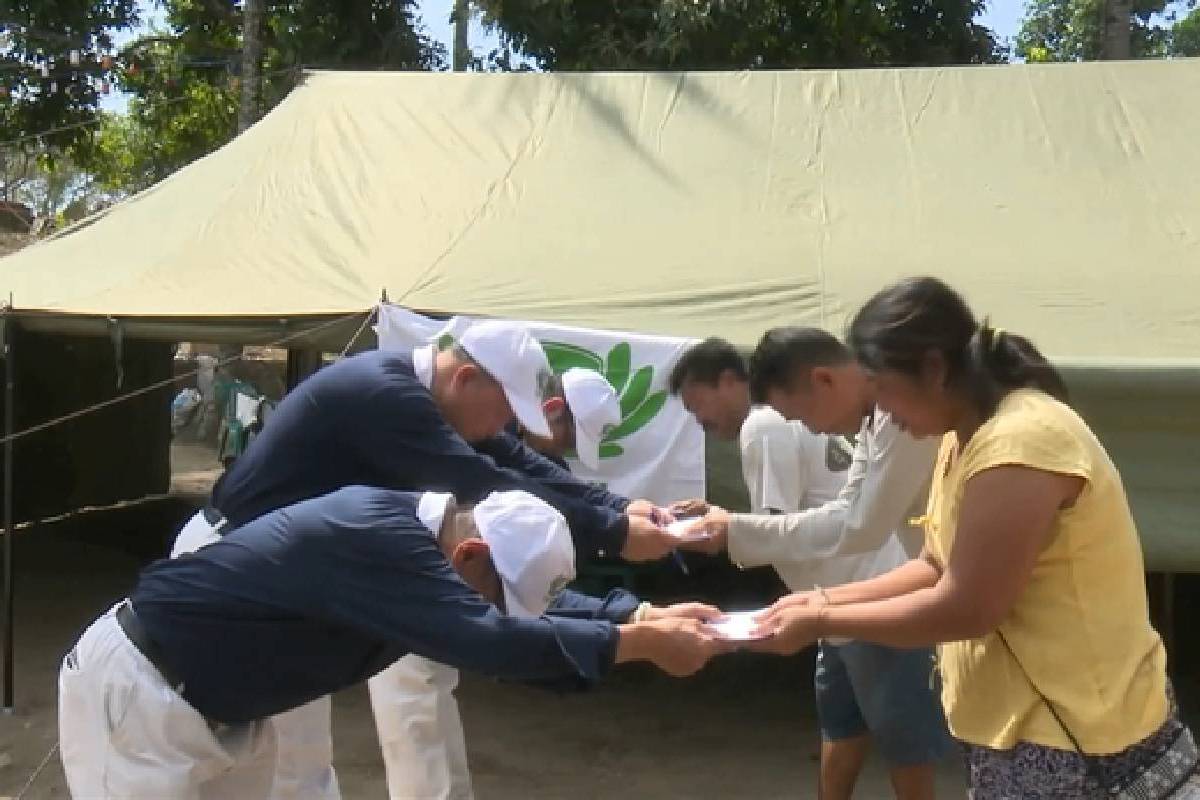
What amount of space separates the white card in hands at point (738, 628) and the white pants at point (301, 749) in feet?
3.95

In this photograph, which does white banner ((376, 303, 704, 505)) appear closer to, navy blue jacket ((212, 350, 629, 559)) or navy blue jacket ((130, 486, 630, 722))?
navy blue jacket ((212, 350, 629, 559))

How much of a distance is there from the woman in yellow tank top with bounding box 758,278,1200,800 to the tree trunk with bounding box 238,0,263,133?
447 inches

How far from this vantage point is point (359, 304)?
4.94 metres

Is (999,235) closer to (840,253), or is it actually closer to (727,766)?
(840,253)

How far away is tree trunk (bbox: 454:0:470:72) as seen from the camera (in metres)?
13.0

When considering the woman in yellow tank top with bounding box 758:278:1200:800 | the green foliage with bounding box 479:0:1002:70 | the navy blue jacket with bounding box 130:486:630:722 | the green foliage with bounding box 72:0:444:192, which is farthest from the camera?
the green foliage with bounding box 72:0:444:192

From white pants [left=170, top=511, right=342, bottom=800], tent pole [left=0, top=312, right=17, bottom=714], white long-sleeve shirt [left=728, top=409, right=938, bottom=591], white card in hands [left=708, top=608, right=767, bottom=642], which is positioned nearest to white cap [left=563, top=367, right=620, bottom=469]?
white long-sleeve shirt [left=728, top=409, right=938, bottom=591]

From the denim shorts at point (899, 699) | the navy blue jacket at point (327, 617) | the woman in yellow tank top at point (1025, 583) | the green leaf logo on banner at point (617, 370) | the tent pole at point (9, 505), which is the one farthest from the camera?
the tent pole at point (9, 505)

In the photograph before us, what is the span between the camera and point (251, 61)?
492 inches

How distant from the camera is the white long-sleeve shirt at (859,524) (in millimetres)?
3021

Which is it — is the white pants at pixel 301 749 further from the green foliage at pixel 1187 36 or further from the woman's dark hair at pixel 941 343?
the green foliage at pixel 1187 36

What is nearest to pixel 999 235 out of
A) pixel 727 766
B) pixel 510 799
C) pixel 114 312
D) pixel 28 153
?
pixel 727 766

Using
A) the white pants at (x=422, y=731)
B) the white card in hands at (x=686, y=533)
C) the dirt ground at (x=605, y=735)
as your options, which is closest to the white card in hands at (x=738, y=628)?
the white card in hands at (x=686, y=533)

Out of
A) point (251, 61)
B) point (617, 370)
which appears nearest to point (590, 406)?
point (617, 370)
